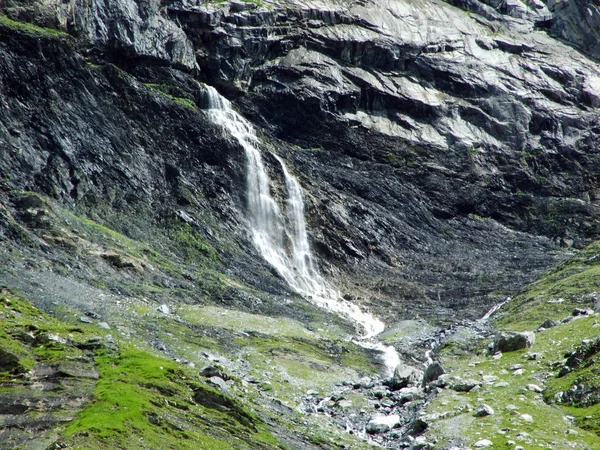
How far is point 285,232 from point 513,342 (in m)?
56.1

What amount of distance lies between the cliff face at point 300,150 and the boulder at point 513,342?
12.6 metres

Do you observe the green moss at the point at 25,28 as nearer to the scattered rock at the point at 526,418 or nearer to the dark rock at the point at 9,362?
the dark rock at the point at 9,362

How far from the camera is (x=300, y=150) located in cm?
11494

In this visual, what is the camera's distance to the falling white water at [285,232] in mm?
79438

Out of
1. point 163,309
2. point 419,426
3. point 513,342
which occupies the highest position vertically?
Answer: point 513,342

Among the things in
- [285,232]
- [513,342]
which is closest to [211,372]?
[513,342]

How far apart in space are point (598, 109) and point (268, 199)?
93964 mm

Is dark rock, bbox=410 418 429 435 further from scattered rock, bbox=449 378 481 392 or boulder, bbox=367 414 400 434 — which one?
scattered rock, bbox=449 378 481 392

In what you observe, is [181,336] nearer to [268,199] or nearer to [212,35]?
[268,199]

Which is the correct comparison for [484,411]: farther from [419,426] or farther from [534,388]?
[534,388]

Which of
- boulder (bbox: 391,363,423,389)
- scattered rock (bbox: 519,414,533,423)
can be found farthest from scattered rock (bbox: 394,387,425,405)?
scattered rock (bbox: 519,414,533,423)

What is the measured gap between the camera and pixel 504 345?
3841 cm

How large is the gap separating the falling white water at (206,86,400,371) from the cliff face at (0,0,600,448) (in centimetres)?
191

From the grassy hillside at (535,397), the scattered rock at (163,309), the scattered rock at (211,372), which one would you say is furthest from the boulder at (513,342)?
the scattered rock at (163,309)
